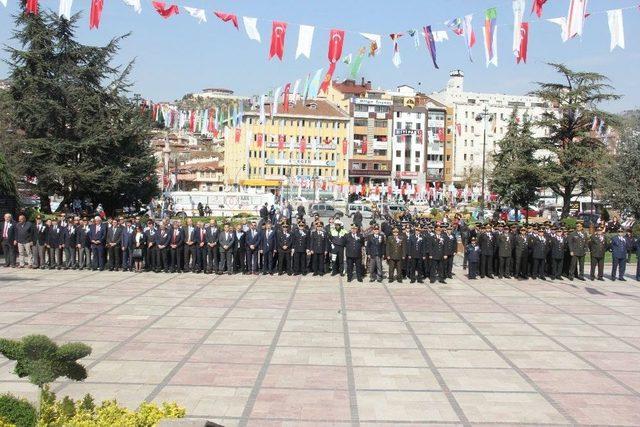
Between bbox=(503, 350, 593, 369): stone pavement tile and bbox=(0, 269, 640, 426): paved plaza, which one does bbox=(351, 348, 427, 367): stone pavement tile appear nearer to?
bbox=(0, 269, 640, 426): paved plaza

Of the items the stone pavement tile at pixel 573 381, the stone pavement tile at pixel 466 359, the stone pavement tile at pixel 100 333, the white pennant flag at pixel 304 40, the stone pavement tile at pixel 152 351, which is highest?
the white pennant flag at pixel 304 40

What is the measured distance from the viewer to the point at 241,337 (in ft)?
39.9

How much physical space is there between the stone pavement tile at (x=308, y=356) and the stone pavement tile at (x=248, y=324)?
1.63 m

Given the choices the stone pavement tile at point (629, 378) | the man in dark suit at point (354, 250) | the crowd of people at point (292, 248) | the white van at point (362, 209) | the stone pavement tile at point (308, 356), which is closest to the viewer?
the stone pavement tile at point (629, 378)

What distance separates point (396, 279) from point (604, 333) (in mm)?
7830

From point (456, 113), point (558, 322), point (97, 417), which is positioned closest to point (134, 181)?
point (558, 322)

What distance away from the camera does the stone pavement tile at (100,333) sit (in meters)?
11.9

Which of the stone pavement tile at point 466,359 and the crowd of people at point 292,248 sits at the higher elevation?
the crowd of people at point 292,248

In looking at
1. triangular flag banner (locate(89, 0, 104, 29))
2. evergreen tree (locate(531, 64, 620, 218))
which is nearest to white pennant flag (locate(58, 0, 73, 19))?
triangular flag banner (locate(89, 0, 104, 29))

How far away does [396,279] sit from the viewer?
20250 mm

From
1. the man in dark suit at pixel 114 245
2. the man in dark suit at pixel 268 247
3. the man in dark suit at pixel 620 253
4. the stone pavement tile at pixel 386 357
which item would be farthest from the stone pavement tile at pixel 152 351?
the man in dark suit at pixel 620 253

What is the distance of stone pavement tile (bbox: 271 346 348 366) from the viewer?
1049 centimetres

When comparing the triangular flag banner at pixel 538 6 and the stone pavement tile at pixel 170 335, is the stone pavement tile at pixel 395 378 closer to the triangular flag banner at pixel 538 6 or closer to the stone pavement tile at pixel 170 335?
the stone pavement tile at pixel 170 335

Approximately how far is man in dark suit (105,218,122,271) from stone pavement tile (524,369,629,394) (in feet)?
46.8
